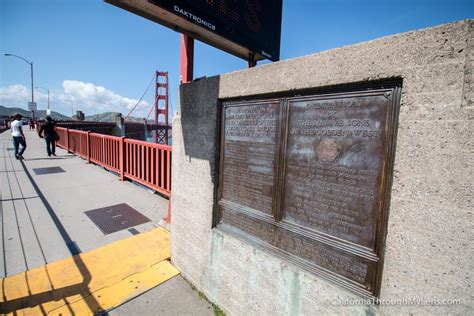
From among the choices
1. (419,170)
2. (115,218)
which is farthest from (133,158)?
(419,170)

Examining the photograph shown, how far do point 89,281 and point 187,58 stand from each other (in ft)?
9.87

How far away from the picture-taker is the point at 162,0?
6.43ft

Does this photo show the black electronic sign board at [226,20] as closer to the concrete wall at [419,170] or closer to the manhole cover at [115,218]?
the concrete wall at [419,170]

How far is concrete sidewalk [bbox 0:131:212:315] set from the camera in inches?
98.1

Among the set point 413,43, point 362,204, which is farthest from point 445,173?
point 413,43

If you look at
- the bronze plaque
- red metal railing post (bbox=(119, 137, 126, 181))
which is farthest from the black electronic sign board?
red metal railing post (bbox=(119, 137, 126, 181))

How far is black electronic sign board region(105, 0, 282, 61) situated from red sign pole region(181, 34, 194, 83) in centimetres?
38

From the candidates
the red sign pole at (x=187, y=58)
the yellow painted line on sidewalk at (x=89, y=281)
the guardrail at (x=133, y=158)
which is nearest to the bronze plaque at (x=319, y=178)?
the red sign pole at (x=187, y=58)

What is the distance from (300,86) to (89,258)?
3315 mm

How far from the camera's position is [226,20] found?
269 centimetres

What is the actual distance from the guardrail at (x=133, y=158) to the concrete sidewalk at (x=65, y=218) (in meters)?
0.34

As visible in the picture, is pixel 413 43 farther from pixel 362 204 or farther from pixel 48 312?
pixel 48 312

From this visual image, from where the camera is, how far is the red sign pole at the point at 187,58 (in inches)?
123

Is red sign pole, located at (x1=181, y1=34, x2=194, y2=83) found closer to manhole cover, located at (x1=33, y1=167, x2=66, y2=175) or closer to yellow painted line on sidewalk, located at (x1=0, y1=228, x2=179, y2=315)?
yellow painted line on sidewalk, located at (x1=0, y1=228, x2=179, y2=315)
